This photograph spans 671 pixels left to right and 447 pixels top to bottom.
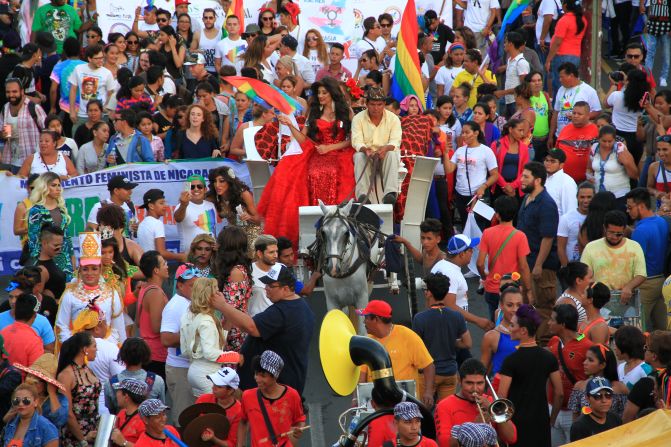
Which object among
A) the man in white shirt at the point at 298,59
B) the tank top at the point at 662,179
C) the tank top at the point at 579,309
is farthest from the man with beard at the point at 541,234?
the man in white shirt at the point at 298,59

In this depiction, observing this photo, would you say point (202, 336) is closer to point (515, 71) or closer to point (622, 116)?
point (622, 116)

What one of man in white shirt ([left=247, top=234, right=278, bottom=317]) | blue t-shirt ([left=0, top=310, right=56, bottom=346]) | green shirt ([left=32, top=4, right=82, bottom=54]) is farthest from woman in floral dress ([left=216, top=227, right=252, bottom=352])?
green shirt ([left=32, top=4, right=82, bottom=54])

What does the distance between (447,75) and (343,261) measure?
7390mm

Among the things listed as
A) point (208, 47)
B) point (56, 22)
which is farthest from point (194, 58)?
point (56, 22)

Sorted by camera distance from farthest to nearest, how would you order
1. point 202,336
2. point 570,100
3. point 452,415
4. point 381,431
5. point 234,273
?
point 570,100, point 234,273, point 202,336, point 452,415, point 381,431

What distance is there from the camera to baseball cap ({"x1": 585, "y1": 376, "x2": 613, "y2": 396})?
378 inches

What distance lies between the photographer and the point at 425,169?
600 inches

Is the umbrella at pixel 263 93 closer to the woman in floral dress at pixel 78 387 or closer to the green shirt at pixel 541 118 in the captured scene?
the green shirt at pixel 541 118

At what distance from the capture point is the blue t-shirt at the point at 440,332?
10966mm

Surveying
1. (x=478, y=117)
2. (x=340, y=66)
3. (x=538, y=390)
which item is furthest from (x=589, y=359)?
(x=340, y=66)

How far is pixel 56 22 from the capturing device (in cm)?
2134

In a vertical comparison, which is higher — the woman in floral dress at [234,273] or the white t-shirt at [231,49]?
the white t-shirt at [231,49]

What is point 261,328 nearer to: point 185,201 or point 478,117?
point 185,201

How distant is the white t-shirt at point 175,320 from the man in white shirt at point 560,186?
502 centimetres
